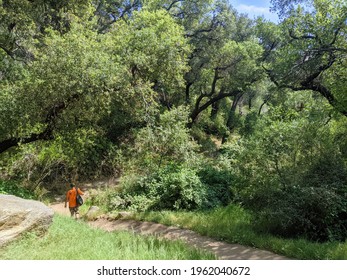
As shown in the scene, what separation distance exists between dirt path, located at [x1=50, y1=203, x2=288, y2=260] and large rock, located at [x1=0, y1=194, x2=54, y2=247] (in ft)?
9.40

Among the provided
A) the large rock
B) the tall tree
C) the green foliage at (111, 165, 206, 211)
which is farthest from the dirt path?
the tall tree

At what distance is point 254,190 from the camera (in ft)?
30.4

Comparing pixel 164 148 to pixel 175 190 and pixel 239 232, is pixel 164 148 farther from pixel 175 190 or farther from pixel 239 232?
pixel 239 232

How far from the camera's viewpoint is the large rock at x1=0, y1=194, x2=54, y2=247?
222 inches

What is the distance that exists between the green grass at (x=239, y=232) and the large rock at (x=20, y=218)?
4658 mm

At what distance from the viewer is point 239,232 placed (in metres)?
8.48

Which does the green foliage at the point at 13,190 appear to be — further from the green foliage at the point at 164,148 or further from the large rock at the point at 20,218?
the large rock at the point at 20,218

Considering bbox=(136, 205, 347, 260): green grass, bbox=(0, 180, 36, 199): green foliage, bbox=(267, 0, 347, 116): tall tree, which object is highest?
bbox=(267, 0, 347, 116): tall tree

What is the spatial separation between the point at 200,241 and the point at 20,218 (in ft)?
15.2

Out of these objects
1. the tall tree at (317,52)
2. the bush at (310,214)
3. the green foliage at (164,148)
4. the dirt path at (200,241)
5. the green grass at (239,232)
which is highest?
the tall tree at (317,52)

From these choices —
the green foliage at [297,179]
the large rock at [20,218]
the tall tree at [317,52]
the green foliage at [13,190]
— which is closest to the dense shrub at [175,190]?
the green foliage at [297,179]

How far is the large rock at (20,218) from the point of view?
565 centimetres

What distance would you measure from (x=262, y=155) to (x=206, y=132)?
67.2 feet

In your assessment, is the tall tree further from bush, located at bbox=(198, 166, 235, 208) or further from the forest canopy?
bush, located at bbox=(198, 166, 235, 208)
